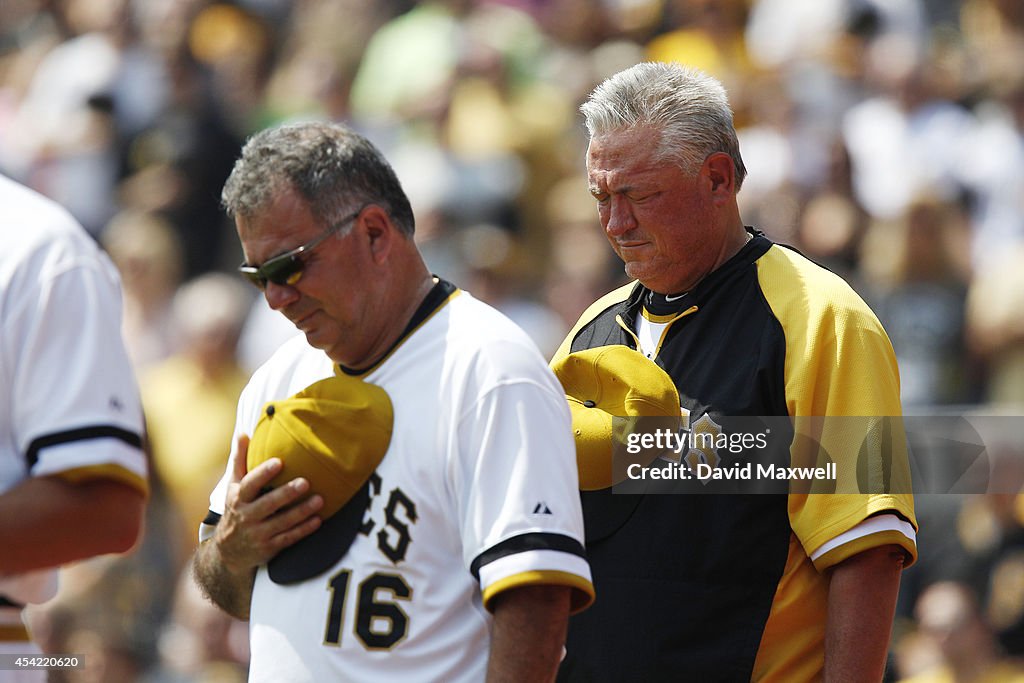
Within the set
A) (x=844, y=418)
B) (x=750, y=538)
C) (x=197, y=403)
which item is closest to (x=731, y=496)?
(x=750, y=538)

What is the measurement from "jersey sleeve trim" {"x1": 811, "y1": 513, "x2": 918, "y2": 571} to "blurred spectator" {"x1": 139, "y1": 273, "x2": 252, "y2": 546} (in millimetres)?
4052

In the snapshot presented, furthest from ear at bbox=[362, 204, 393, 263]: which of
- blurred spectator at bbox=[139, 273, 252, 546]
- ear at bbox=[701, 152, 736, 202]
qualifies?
blurred spectator at bbox=[139, 273, 252, 546]

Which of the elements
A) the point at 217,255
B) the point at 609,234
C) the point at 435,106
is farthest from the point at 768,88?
the point at 609,234

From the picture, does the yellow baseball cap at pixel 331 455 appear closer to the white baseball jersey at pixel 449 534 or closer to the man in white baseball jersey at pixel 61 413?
the white baseball jersey at pixel 449 534

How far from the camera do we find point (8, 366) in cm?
205

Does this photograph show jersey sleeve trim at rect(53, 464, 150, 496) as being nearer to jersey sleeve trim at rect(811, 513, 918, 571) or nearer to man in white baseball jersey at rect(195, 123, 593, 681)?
man in white baseball jersey at rect(195, 123, 593, 681)

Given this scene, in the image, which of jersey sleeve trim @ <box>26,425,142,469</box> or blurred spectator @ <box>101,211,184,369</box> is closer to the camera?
jersey sleeve trim @ <box>26,425,142,469</box>

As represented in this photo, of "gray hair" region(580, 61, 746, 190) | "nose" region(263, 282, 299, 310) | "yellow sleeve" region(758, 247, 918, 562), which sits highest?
"gray hair" region(580, 61, 746, 190)

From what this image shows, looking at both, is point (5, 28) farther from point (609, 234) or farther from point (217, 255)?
point (609, 234)

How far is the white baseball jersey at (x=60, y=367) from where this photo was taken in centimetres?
203

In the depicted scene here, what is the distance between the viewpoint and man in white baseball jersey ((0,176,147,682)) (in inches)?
79.6

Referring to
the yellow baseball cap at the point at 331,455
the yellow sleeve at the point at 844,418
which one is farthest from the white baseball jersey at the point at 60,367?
the yellow sleeve at the point at 844,418

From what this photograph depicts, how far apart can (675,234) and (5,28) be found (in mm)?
8579

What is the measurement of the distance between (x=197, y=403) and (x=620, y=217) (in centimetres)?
399
